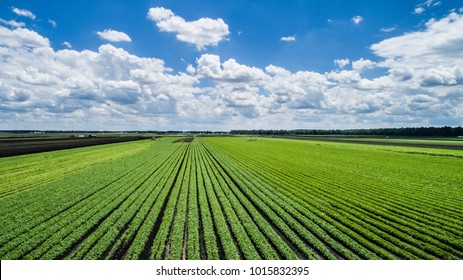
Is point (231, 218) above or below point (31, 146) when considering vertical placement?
below

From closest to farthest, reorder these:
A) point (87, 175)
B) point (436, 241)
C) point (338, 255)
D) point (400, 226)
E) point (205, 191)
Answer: point (338, 255) → point (436, 241) → point (400, 226) → point (205, 191) → point (87, 175)

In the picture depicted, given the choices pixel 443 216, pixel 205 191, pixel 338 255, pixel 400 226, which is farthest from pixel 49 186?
pixel 443 216

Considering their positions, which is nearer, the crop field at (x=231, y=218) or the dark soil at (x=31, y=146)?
the crop field at (x=231, y=218)

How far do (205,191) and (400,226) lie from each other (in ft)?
37.5

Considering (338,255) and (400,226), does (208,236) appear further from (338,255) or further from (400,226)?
(400,226)

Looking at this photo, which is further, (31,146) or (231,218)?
(31,146)

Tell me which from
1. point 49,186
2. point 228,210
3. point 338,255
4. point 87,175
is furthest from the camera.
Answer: point 87,175

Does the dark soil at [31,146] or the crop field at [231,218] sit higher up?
the dark soil at [31,146]

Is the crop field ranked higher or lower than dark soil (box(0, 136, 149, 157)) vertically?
lower

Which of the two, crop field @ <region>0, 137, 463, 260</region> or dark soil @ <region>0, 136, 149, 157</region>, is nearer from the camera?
crop field @ <region>0, 137, 463, 260</region>

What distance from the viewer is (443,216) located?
12.8m
